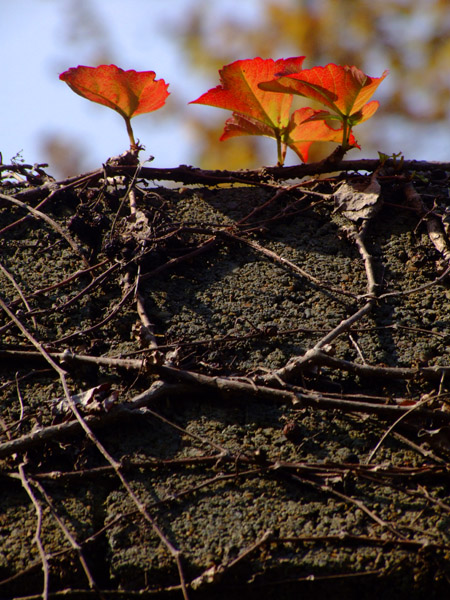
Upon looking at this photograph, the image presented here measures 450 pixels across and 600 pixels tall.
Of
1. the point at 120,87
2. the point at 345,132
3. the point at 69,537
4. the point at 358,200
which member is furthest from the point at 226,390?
the point at 120,87

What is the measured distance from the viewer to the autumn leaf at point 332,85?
1.41m

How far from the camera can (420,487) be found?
3.05 ft

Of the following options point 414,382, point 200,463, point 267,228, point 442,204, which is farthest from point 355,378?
point 442,204

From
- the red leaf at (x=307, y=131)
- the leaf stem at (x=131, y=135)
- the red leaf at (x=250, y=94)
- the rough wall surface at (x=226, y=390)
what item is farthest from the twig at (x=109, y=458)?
the red leaf at (x=307, y=131)

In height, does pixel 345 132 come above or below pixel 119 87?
below

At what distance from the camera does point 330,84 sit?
1.43 meters

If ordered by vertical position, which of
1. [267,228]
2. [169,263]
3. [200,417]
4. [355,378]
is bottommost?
[200,417]

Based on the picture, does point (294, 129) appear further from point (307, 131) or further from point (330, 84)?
point (330, 84)

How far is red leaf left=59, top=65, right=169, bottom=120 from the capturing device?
1548mm

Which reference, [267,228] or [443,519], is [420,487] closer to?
[443,519]

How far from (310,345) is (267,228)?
0.45 metres

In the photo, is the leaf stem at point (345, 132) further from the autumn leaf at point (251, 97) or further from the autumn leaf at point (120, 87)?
the autumn leaf at point (120, 87)

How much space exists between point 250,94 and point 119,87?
1.30ft

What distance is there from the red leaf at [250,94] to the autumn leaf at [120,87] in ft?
0.52
